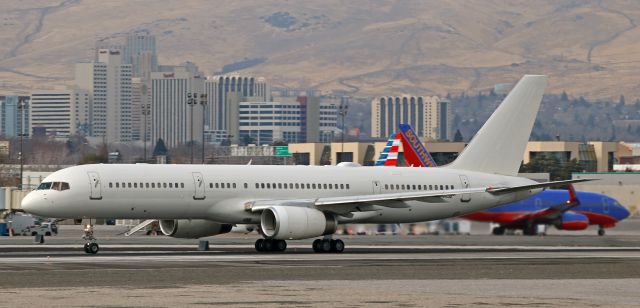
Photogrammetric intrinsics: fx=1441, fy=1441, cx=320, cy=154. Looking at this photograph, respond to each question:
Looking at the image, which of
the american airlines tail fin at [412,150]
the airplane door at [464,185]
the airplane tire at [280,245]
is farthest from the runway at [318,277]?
the american airlines tail fin at [412,150]

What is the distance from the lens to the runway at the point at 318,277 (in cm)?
3981

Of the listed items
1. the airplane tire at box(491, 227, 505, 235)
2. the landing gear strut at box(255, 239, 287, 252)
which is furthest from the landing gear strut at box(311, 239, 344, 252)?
the airplane tire at box(491, 227, 505, 235)

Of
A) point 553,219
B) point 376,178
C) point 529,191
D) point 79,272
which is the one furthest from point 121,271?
point 553,219

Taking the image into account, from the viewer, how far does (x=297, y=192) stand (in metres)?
68.6

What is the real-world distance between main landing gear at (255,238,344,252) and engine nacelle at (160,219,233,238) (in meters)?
2.72

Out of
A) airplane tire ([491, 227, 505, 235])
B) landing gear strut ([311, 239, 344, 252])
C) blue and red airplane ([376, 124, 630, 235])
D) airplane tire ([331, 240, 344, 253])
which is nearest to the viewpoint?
landing gear strut ([311, 239, 344, 252])

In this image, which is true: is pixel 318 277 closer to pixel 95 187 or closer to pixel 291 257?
pixel 291 257

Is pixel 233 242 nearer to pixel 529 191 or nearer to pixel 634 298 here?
pixel 529 191

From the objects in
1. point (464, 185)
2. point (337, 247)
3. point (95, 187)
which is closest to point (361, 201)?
point (337, 247)

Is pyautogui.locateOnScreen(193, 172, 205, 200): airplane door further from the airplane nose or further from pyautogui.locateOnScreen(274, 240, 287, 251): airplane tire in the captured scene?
the airplane nose

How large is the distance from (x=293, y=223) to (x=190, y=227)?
580 cm

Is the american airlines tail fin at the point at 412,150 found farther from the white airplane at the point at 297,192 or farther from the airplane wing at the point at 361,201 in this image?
the airplane wing at the point at 361,201

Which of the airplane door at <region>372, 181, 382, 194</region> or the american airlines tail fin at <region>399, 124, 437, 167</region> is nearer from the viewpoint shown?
Answer: the airplane door at <region>372, 181, 382, 194</region>

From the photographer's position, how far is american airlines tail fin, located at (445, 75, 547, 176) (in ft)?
245
